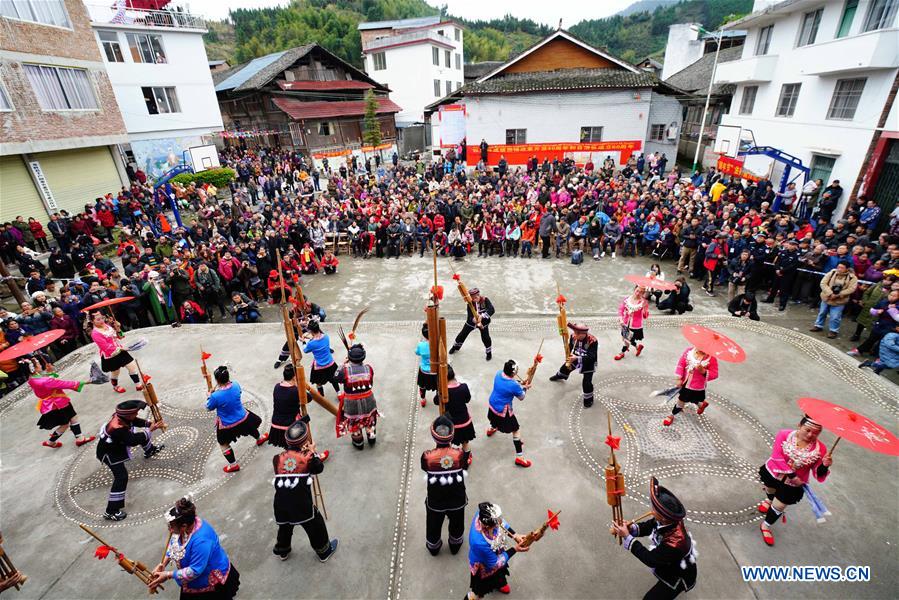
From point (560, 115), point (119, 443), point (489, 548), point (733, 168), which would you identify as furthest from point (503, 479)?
point (560, 115)

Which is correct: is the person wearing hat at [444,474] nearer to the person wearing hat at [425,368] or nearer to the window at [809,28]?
the person wearing hat at [425,368]

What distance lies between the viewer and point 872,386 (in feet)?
23.7

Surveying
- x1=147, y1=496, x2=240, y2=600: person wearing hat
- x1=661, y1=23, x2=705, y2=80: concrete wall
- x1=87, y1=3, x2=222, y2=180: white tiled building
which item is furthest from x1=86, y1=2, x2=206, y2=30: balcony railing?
x1=661, y1=23, x2=705, y2=80: concrete wall

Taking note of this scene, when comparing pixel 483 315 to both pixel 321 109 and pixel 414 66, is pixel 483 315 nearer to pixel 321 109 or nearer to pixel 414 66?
pixel 321 109

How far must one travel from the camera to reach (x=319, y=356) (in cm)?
707

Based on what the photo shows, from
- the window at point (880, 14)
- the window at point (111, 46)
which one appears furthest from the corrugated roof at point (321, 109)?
the window at point (880, 14)

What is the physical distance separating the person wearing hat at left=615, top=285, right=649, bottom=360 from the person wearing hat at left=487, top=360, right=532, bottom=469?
3253mm

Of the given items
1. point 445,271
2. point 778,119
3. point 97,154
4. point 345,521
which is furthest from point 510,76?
point 345,521

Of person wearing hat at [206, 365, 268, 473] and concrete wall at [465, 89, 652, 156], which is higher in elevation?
concrete wall at [465, 89, 652, 156]

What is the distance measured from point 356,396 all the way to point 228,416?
5.78ft

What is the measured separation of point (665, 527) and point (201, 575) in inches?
162

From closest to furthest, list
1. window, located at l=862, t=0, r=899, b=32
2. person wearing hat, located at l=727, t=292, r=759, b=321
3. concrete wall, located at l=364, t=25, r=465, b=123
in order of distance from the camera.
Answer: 1. person wearing hat, located at l=727, t=292, r=759, b=321
2. window, located at l=862, t=0, r=899, b=32
3. concrete wall, located at l=364, t=25, r=465, b=123

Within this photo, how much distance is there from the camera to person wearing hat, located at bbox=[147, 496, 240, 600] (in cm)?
357

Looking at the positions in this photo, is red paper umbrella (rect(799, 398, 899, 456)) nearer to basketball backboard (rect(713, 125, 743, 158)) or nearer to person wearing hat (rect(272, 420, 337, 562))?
person wearing hat (rect(272, 420, 337, 562))
